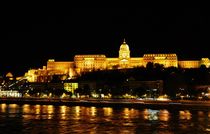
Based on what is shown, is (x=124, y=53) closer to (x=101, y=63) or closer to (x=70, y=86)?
(x=101, y=63)

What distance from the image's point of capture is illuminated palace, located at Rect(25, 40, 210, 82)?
4724 inches

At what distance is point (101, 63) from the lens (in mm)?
122938

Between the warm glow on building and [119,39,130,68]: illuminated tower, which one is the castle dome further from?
the warm glow on building

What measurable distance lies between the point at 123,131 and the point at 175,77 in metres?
60.0

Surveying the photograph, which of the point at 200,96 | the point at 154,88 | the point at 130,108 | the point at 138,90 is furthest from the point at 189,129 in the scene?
the point at 154,88

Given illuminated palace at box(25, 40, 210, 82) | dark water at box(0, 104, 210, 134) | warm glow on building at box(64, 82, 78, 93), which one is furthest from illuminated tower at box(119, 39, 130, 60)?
dark water at box(0, 104, 210, 134)

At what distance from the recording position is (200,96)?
242ft

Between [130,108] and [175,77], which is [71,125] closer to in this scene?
[130,108]

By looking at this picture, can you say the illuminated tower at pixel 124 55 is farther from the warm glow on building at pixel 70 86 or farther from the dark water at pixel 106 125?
the dark water at pixel 106 125

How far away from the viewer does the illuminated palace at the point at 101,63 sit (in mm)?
120000

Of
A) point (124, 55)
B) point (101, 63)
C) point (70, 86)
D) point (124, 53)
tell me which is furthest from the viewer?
point (124, 53)

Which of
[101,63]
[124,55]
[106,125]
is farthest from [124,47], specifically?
[106,125]

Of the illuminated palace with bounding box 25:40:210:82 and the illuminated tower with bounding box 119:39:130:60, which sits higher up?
the illuminated tower with bounding box 119:39:130:60

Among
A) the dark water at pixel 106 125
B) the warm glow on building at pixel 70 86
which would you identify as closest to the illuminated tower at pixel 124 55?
the warm glow on building at pixel 70 86
